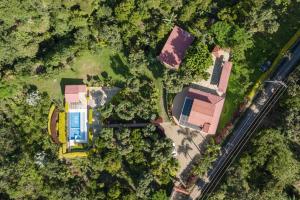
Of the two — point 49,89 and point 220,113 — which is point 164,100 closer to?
point 220,113

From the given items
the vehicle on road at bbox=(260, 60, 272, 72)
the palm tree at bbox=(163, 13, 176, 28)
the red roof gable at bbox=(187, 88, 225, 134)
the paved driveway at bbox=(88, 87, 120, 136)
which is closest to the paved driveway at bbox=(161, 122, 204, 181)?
the red roof gable at bbox=(187, 88, 225, 134)

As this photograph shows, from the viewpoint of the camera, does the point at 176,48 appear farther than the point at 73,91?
No

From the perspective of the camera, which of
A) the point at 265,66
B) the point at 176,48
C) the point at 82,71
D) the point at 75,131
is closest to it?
the point at 265,66

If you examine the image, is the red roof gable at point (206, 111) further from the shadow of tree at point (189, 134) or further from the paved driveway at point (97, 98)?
the paved driveway at point (97, 98)

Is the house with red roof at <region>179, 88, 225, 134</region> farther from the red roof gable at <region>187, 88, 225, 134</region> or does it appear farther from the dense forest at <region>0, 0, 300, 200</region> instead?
the dense forest at <region>0, 0, 300, 200</region>

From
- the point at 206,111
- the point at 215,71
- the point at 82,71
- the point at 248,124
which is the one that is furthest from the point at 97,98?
the point at 248,124

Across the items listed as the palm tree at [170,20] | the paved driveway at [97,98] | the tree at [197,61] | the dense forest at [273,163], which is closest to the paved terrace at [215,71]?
the tree at [197,61]

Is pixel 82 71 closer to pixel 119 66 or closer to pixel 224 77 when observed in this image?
pixel 119 66

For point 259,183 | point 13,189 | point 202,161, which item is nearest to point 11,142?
point 13,189
